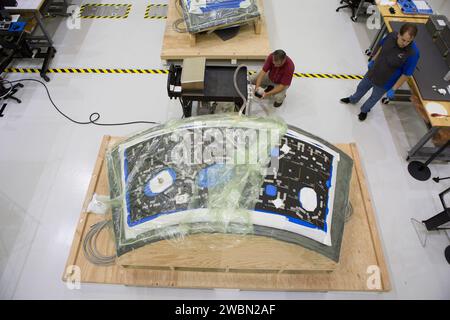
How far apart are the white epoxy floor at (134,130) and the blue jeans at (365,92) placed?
0.21 m

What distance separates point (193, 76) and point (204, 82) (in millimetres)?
249

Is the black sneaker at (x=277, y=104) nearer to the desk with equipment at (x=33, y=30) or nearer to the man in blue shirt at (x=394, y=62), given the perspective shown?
the man in blue shirt at (x=394, y=62)

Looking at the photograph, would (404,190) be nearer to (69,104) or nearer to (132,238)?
(132,238)

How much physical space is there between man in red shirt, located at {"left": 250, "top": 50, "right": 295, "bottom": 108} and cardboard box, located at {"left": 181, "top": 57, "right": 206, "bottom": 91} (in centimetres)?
90

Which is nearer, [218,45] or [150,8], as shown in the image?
[218,45]

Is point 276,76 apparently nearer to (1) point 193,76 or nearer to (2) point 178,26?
(1) point 193,76

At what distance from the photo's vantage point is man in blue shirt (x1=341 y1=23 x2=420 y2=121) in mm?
3361

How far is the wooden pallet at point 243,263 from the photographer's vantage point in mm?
2781

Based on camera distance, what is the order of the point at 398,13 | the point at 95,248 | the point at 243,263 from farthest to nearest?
1. the point at 398,13
2. the point at 95,248
3. the point at 243,263

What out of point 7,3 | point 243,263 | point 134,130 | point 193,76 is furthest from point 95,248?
point 7,3

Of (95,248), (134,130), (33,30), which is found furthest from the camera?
(33,30)

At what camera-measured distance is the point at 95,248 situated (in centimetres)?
317

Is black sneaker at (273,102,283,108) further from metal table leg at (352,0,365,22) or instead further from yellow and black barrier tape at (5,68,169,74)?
metal table leg at (352,0,365,22)

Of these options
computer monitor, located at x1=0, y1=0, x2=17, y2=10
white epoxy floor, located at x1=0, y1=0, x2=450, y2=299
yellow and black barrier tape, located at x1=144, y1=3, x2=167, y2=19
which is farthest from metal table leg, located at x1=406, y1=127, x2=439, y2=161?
computer monitor, located at x1=0, y1=0, x2=17, y2=10
